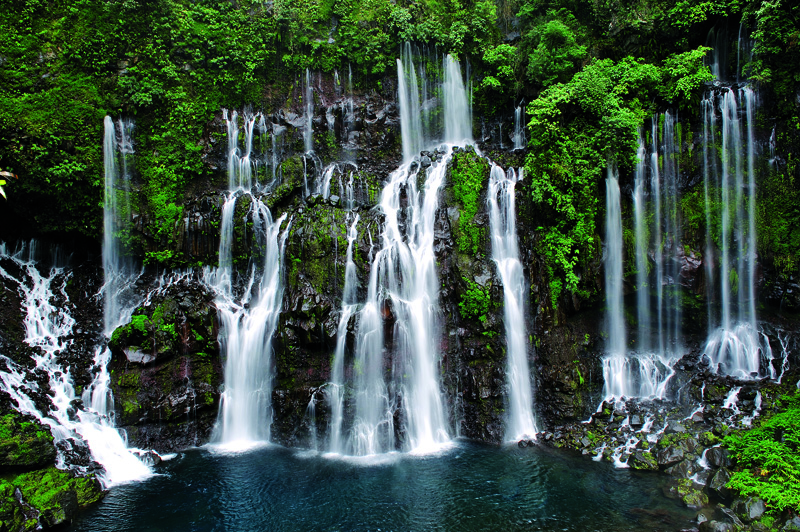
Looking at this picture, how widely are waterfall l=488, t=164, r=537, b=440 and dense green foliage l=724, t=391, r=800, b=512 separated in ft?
15.0

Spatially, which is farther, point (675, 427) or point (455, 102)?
point (455, 102)

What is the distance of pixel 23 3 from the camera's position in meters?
14.2

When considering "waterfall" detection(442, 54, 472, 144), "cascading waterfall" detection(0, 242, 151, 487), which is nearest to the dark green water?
"cascading waterfall" detection(0, 242, 151, 487)

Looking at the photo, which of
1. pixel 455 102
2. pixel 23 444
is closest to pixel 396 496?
pixel 23 444

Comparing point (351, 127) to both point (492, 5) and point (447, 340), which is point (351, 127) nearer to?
point (492, 5)

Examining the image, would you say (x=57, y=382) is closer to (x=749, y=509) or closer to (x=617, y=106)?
(x=749, y=509)

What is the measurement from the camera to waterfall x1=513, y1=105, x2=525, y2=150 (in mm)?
17131

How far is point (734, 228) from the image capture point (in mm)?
13219

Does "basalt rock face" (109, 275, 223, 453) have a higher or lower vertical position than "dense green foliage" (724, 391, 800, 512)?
higher

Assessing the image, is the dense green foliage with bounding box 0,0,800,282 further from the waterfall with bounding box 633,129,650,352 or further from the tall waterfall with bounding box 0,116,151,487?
the waterfall with bounding box 633,129,650,352

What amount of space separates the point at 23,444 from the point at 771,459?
50.8 feet

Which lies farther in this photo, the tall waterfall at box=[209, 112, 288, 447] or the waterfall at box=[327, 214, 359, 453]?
the tall waterfall at box=[209, 112, 288, 447]

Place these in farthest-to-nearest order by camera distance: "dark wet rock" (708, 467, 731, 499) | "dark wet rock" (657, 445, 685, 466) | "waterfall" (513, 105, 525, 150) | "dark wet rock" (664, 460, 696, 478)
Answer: "waterfall" (513, 105, 525, 150) < "dark wet rock" (657, 445, 685, 466) < "dark wet rock" (664, 460, 696, 478) < "dark wet rock" (708, 467, 731, 499)

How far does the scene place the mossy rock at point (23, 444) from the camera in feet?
30.9
